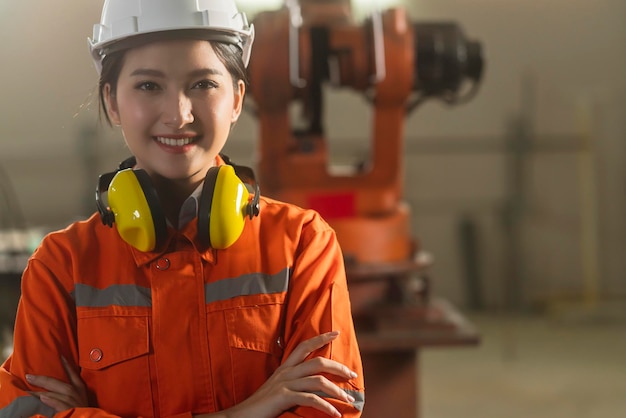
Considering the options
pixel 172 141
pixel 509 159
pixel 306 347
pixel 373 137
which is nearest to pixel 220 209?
pixel 172 141

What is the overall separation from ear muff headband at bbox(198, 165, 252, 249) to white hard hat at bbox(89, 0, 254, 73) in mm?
193

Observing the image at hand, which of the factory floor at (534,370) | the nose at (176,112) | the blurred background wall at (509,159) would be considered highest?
the nose at (176,112)

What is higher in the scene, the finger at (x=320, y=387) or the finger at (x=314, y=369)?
the finger at (x=314, y=369)

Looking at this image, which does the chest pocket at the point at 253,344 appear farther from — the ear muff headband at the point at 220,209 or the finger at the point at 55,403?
the finger at the point at 55,403

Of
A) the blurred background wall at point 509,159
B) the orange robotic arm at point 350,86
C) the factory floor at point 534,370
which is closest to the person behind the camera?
the orange robotic arm at point 350,86

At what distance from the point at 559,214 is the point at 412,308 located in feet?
13.1

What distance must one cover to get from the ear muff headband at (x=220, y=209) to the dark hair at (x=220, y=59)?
0.14 m

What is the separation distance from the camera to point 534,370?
475 cm

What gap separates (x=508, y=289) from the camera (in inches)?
247

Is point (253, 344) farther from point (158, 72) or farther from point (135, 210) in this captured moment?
point (158, 72)

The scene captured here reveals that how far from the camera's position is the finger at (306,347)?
1.12 m

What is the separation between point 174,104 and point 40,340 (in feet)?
1.25

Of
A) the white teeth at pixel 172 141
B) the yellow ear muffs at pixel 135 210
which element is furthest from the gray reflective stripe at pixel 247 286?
the white teeth at pixel 172 141

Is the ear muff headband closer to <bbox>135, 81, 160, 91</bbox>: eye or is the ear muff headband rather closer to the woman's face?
the woman's face
